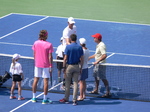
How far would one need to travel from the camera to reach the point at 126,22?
85.8 ft

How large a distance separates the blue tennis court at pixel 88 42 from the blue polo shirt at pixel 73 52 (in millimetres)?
1390

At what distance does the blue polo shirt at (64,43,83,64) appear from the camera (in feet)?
46.2

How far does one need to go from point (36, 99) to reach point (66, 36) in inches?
91.7

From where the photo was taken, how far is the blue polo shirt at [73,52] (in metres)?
14.1

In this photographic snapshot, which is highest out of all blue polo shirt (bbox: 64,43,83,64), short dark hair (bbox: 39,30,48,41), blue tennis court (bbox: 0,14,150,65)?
blue tennis court (bbox: 0,14,150,65)

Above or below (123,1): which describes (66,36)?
below

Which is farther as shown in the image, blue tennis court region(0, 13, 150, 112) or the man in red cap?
the man in red cap

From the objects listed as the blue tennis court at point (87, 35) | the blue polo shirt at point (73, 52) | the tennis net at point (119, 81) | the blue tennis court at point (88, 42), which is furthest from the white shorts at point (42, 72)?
the blue tennis court at point (87, 35)

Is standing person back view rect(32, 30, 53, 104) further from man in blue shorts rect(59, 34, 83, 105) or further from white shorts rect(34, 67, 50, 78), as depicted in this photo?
man in blue shorts rect(59, 34, 83, 105)

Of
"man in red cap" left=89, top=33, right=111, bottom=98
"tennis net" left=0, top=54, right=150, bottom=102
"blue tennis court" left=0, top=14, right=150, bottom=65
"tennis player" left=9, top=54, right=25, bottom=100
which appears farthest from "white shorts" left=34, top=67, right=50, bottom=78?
"blue tennis court" left=0, top=14, right=150, bottom=65

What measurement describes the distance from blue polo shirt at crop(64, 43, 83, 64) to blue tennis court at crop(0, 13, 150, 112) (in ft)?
4.56

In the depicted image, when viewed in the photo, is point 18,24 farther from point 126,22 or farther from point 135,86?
point 135,86

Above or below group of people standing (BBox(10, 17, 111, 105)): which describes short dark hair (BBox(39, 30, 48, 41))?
above

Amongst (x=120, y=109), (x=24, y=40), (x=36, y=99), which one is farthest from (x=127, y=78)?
(x=24, y=40)
